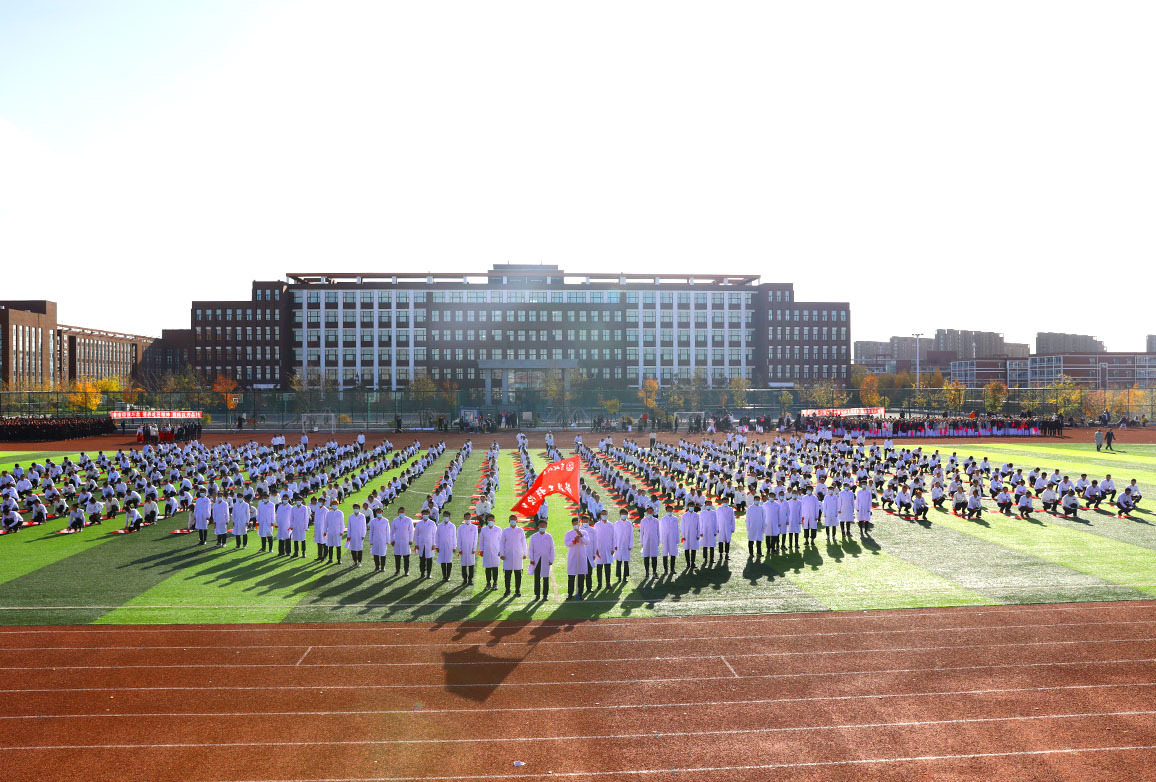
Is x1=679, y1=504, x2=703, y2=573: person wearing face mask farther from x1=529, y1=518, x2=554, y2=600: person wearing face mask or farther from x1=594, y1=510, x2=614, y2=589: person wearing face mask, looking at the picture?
x1=529, y1=518, x2=554, y2=600: person wearing face mask

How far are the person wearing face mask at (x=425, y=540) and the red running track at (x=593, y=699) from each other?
11.5ft

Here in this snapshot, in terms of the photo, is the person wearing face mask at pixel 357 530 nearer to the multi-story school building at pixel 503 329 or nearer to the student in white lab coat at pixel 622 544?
the student in white lab coat at pixel 622 544

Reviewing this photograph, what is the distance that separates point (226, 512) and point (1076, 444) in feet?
184

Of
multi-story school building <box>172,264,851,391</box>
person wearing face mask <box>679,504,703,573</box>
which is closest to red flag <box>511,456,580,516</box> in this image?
person wearing face mask <box>679,504,703,573</box>

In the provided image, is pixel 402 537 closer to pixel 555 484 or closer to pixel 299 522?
pixel 299 522

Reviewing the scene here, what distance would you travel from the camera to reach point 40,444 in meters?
53.8

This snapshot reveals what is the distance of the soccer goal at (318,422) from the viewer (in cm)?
6650

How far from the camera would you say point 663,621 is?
45.3 ft

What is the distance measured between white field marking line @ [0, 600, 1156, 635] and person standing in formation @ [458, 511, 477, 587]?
2.68 m

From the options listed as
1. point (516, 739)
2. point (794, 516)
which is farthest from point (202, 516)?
point (794, 516)

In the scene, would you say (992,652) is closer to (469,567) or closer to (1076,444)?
(469,567)

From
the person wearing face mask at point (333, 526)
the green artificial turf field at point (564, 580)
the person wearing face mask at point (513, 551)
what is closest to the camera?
the green artificial turf field at point (564, 580)

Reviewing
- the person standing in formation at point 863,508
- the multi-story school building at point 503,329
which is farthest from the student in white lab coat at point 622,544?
the multi-story school building at point 503,329

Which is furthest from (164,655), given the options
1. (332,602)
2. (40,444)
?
(40,444)
